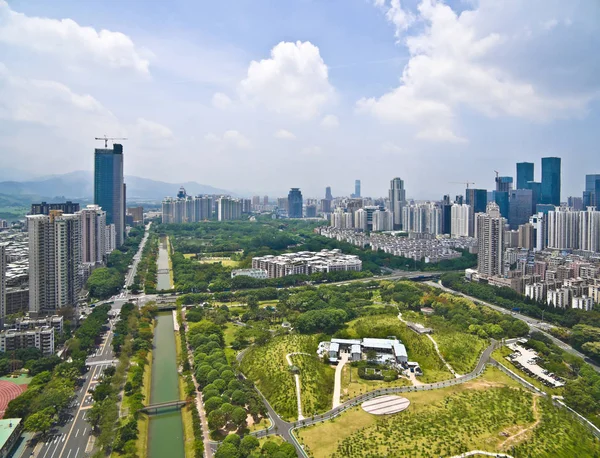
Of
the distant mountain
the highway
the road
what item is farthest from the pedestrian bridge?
the distant mountain

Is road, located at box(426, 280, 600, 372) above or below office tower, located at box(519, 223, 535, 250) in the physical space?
below

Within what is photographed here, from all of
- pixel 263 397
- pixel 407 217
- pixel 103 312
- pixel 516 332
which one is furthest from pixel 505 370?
pixel 407 217

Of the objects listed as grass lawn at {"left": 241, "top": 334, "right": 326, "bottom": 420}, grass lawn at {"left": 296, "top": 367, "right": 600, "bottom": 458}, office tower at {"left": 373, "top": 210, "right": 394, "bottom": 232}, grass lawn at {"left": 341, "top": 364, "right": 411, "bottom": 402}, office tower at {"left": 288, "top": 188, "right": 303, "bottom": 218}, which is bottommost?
grass lawn at {"left": 296, "top": 367, "right": 600, "bottom": 458}

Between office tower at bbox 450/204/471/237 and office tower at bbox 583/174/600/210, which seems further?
office tower at bbox 450/204/471/237

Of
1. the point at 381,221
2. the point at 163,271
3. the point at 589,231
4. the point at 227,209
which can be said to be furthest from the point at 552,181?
the point at 163,271

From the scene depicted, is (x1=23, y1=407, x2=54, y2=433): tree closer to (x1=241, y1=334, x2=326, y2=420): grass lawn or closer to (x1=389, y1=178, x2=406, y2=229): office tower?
(x1=241, y1=334, x2=326, y2=420): grass lawn

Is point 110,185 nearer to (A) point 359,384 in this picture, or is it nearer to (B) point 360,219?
(B) point 360,219
